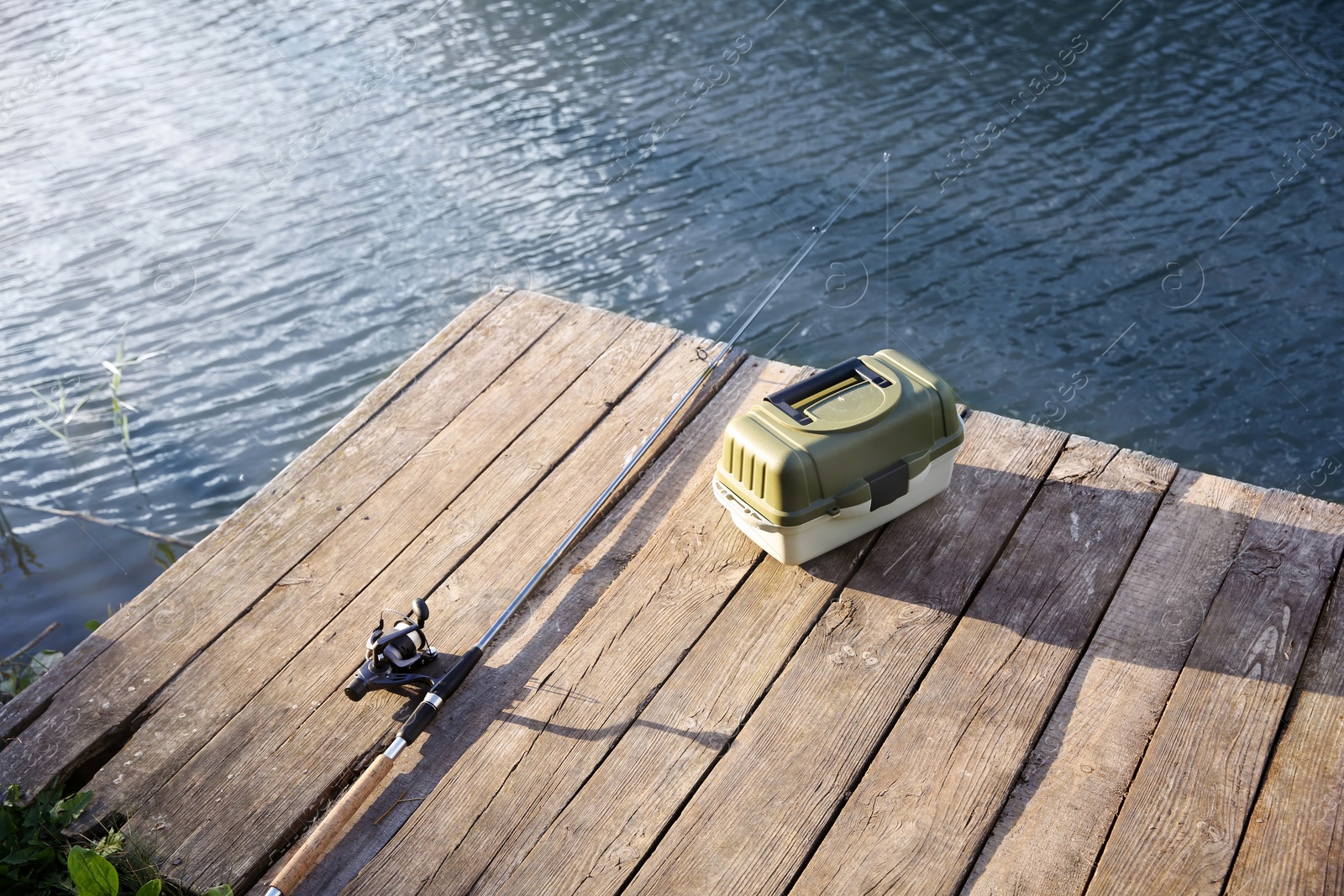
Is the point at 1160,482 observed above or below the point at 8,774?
below

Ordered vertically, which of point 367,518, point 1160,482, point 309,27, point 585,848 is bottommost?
point 1160,482

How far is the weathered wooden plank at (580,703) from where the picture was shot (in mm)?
2006

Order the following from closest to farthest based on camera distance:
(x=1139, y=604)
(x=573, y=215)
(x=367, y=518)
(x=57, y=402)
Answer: (x=1139, y=604)
(x=367, y=518)
(x=57, y=402)
(x=573, y=215)

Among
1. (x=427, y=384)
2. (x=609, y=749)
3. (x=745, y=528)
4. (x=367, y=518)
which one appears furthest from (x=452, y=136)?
(x=609, y=749)

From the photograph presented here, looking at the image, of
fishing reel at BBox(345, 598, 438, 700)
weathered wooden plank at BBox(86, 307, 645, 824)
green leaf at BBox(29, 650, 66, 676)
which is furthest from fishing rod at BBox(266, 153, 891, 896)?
green leaf at BBox(29, 650, 66, 676)

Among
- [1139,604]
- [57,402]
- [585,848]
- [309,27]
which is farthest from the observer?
[309,27]

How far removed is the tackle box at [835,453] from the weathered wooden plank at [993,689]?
0.31 meters

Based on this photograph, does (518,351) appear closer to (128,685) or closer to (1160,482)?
(128,685)

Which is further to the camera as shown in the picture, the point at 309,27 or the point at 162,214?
the point at 309,27

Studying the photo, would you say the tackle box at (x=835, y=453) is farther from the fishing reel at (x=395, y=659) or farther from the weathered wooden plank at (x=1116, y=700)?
the fishing reel at (x=395, y=659)

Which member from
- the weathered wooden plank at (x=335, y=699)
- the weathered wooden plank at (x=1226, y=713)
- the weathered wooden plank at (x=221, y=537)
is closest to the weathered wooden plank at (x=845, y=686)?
the weathered wooden plank at (x=1226, y=713)

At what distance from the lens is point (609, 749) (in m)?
2.14

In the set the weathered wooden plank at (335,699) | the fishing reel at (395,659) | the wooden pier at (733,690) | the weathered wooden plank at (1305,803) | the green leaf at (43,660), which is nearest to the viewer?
the weathered wooden plank at (1305,803)

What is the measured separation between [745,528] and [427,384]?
1169mm
